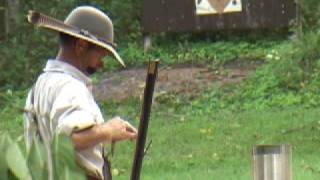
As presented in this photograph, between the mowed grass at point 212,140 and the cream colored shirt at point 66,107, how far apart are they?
4.56m

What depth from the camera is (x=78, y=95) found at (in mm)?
3643

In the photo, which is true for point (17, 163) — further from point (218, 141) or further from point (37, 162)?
point (218, 141)

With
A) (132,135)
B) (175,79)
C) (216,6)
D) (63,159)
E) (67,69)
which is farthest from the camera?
(216,6)

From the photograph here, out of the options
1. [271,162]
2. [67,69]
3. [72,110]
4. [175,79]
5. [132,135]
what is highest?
[67,69]

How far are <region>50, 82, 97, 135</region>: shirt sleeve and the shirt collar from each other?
0.07 meters

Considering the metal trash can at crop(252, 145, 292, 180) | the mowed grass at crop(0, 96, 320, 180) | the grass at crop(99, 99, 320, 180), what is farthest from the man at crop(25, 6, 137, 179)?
the grass at crop(99, 99, 320, 180)

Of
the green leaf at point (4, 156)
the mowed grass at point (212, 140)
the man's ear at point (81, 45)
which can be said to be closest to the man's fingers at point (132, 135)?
the man's ear at point (81, 45)

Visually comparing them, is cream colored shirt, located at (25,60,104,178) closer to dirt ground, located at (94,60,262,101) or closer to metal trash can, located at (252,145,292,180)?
metal trash can, located at (252,145,292,180)

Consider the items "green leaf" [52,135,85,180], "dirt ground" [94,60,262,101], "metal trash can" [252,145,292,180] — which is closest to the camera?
"green leaf" [52,135,85,180]

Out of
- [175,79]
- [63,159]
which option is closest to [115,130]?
[63,159]

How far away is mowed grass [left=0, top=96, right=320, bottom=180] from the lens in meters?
9.47

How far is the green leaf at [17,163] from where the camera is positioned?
173cm

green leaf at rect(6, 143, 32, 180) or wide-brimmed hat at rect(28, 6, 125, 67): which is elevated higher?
wide-brimmed hat at rect(28, 6, 125, 67)

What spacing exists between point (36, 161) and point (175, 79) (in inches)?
551
